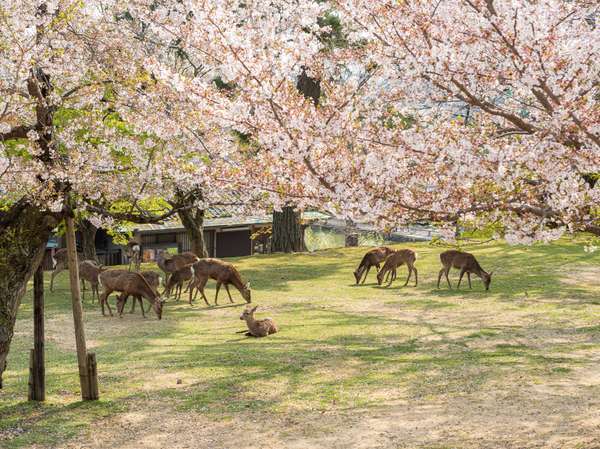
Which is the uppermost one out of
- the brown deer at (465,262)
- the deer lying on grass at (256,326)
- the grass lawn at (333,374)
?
the brown deer at (465,262)

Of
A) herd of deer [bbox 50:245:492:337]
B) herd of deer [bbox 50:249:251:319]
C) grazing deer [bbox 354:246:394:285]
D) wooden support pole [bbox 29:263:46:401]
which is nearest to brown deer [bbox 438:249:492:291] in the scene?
herd of deer [bbox 50:245:492:337]

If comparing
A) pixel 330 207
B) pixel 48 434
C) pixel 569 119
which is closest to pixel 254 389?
pixel 48 434

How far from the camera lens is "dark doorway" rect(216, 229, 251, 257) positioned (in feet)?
129

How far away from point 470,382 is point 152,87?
650 centimetres

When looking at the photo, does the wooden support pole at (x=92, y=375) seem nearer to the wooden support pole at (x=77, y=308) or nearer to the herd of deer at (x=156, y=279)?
the wooden support pole at (x=77, y=308)

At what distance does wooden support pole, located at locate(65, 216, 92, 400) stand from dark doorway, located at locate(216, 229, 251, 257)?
27966 mm

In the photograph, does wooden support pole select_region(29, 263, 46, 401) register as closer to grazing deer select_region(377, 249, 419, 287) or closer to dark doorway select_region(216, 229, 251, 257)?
grazing deer select_region(377, 249, 419, 287)

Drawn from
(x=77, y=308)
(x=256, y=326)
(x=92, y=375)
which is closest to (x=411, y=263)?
(x=256, y=326)

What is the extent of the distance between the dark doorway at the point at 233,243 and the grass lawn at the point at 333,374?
60.4 ft

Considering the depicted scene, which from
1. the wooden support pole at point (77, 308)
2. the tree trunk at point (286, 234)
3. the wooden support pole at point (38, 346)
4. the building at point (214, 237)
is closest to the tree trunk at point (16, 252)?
the wooden support pole at point (38, 346)

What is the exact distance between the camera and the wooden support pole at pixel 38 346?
35.3 ft

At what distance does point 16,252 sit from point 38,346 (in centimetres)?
137

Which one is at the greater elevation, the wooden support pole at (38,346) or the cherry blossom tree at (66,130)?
the cherry blossom tree at (66,130)

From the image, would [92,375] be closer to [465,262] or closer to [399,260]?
[465,262]
